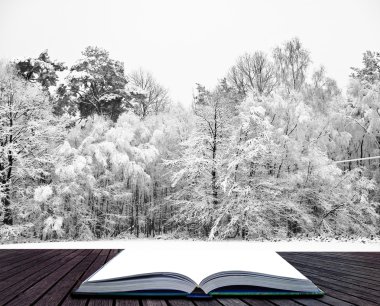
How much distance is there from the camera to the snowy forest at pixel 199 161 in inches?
320

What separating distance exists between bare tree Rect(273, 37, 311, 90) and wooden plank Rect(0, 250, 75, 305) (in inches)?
453

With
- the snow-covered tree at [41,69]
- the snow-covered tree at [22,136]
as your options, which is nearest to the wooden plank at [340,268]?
the snow-covered tree at [22,136]

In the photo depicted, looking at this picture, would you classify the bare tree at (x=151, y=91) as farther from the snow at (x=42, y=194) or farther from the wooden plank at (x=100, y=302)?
the wooden plank at (x=100, y=302)

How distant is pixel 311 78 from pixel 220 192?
6.77m

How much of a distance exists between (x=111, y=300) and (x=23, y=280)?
0.60m

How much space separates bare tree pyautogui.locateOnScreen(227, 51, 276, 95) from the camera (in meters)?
12.3

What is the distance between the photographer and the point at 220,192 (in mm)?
8344

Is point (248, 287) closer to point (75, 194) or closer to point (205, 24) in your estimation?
point (75, 194)

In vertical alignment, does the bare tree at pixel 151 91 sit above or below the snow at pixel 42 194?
above

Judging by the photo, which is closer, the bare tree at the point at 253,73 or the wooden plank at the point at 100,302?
the wooden plank at the point at 100,302

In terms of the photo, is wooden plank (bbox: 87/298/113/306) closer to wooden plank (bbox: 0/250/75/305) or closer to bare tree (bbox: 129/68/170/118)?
wooden plank (bbox: 0/250/75/305)

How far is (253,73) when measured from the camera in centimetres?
1290

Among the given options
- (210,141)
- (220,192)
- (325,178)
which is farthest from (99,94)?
(325,178)

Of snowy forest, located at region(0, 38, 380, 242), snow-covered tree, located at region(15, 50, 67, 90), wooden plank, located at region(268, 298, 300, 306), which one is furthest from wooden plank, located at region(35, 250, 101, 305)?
snow-covered tree, located at region(15, 50, 67, 90)
